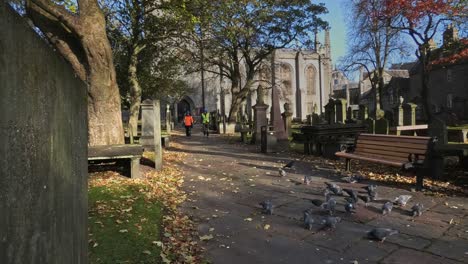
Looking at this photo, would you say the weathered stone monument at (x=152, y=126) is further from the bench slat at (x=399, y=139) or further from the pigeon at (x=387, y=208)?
the pigeon at (x=387, y=208)

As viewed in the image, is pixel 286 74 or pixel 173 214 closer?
pixel 173 214

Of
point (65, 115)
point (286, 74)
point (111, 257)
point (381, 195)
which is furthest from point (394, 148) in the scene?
point (286, 74)

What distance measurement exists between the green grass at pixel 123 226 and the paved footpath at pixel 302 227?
2.00ft

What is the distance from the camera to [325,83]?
226 feet

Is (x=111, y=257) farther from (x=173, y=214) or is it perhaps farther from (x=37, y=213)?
(x=37, y=213)

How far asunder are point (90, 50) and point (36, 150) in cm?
725

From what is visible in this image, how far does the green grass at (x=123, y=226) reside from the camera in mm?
3904

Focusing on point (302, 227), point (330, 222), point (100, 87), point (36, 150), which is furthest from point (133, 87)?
point (36, 150)

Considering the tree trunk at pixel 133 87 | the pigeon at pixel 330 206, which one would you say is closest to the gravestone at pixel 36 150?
the pigeon at pixel 330 206

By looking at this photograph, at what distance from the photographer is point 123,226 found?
484cm

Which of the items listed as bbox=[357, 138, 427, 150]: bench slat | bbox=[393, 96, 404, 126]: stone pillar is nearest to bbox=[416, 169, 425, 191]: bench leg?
bbox=[357, 138, 427, 150]: bench slat

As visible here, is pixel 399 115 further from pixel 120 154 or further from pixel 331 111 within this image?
pixel 120 154

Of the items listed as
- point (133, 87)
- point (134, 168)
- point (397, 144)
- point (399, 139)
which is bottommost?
point (134, 168)

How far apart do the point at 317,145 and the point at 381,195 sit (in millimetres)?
5891
